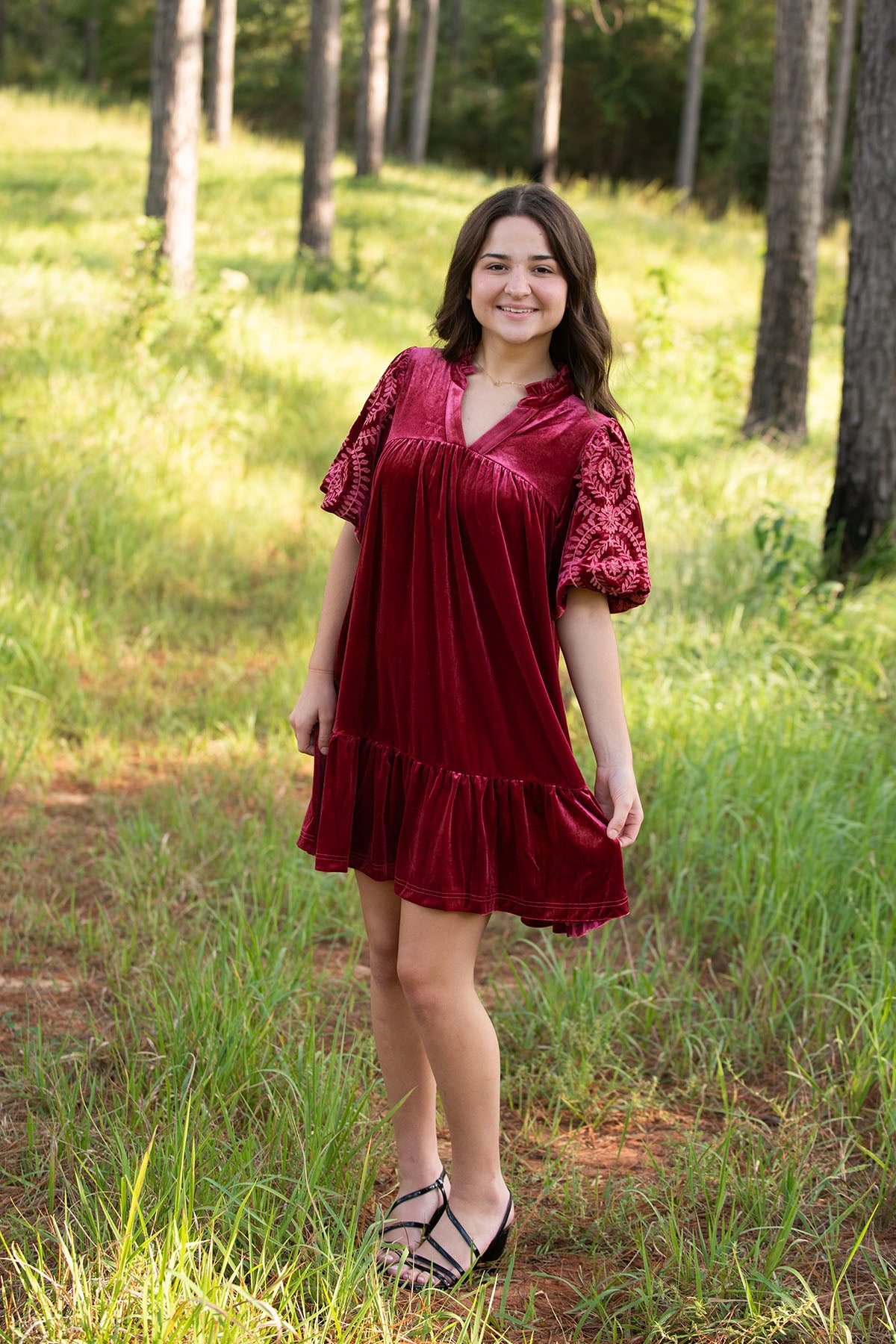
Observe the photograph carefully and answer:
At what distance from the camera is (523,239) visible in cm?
207

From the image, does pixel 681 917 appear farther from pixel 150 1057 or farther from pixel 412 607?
pixel 412 607

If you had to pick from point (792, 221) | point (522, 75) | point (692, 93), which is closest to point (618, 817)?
point (792, 221)

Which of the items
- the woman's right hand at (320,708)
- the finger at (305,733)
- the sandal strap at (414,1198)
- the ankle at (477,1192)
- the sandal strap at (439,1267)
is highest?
the woman's right hand at (320,708)

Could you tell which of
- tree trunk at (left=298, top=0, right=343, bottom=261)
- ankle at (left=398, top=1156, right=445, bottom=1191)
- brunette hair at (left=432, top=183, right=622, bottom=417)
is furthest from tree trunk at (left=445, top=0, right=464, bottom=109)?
ankle at (left=398, top=1156, right=445, bottom=1191)

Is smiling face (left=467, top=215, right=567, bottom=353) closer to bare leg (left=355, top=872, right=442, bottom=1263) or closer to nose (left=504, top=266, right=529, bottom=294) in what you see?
nose (left=504, top=266, right=529, bottom=294)

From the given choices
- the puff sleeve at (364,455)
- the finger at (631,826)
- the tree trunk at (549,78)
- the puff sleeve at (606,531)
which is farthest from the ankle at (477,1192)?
the tree trunk at (549,78)

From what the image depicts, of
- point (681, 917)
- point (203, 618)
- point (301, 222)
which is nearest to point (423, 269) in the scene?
point (301, 222)

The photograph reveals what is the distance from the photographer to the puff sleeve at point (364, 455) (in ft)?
7.24

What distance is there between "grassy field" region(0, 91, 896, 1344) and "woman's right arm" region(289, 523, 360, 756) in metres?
0.75

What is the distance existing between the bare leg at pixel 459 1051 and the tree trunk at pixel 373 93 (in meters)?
19.8

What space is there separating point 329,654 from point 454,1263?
1.12 meters

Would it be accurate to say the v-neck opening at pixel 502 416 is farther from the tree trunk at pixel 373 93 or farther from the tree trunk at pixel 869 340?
the tree trunk at pixel 373 93

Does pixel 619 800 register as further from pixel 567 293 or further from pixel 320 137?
pixel 320 137

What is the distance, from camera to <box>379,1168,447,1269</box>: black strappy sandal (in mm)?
2240
